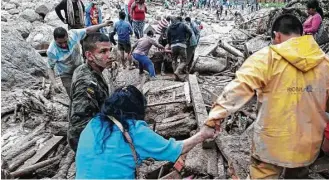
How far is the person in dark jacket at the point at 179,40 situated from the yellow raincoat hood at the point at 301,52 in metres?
6.24

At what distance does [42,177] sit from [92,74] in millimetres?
2083

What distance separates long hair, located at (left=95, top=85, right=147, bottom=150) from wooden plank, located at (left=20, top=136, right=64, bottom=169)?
9.09ft

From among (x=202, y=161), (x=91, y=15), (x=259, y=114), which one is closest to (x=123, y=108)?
(x=259, y=114)

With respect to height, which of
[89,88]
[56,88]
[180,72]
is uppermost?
[89,88]

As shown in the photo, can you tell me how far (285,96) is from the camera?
9.49 ft

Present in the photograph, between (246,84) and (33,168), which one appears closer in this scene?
(246,84)

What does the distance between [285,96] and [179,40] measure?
22.0 ft

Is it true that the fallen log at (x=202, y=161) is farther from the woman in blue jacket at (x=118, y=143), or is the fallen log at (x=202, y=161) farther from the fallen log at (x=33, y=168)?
the fallen log at (x=33, y=168)

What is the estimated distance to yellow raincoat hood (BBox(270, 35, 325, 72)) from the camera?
112 inches

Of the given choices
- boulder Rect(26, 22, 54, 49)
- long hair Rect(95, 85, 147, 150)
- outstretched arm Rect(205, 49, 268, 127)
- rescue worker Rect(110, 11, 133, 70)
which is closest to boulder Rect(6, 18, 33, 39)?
boulder Rect(26, 22, 54, 49)

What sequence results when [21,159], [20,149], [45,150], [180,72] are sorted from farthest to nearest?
1. [180,72]
2. [20,149]
3. [45,150]
4. [21,159]

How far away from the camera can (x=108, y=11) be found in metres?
24.7

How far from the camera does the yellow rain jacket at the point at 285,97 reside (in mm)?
2850

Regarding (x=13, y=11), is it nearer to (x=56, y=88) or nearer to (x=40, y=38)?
(x=40, y=38)
